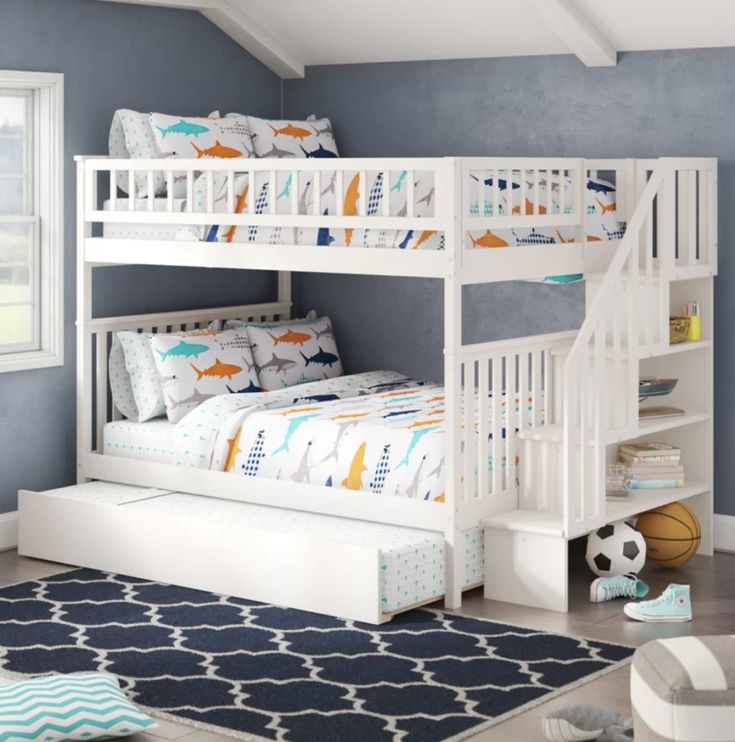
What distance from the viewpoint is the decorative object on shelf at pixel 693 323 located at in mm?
5133

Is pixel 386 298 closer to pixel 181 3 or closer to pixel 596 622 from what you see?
pixel 181 3

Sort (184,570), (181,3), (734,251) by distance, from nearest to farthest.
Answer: (184,570) < (734,251) < (181,3)

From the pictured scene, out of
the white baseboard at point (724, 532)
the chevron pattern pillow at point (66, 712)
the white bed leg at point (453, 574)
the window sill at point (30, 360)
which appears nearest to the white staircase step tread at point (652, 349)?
the white baseboard at point (724, 532)

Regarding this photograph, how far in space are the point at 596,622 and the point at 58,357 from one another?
239 cm

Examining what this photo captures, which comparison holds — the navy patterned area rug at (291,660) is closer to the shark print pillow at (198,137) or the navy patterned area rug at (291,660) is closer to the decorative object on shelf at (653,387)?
the decorative object on shelf at (653,387)

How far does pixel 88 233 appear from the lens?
213 inches

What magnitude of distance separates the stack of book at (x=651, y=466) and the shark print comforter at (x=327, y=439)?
60cm

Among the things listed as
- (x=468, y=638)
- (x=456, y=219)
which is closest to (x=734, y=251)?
(x=456, y=219)

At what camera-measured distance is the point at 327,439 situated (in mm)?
4801

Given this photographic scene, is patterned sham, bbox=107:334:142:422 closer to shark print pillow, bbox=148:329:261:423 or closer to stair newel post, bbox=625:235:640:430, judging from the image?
shark print pillow, bbox=148:329:261:423

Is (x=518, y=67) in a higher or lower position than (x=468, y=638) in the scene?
higher

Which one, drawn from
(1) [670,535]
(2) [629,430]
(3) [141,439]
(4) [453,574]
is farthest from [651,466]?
(3) [141,439]

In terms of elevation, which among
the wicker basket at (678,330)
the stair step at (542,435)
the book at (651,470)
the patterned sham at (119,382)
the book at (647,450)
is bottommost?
the book at (651,470)

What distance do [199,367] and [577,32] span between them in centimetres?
191
